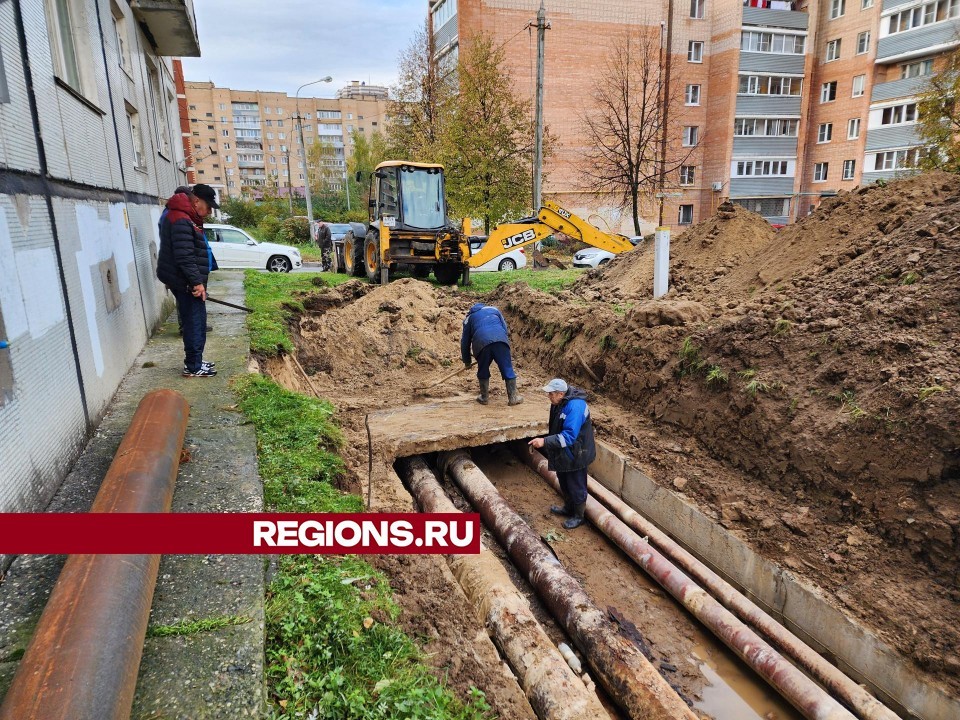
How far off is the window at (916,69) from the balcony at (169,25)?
34.0 m

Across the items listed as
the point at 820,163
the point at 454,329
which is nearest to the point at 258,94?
the point at 820,163

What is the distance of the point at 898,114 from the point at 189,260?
122ft

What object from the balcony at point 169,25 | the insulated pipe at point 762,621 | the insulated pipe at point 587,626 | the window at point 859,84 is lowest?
the insulated pipe at point 762,621

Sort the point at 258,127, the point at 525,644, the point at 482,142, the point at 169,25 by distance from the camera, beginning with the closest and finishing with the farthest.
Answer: the point at 525,644 → the point at 169,25 → the point at 482,142 → the point at 258,127

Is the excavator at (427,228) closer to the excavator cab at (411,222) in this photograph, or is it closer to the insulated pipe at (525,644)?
the excavator cab at (411,222)

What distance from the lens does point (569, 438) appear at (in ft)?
18.7

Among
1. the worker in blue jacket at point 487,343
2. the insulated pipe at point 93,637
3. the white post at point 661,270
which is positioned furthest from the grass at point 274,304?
the white post at point 661,270

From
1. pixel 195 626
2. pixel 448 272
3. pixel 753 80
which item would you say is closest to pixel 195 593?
pixel 195 626

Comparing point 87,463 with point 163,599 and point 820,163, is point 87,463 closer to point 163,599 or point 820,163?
point 163,599

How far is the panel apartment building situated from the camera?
29312 mm

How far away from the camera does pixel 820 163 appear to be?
3425 centimetres

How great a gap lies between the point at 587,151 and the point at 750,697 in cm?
3038

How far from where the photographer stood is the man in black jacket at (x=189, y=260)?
5.59m

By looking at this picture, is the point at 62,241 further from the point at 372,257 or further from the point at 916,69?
the point at 916,69
